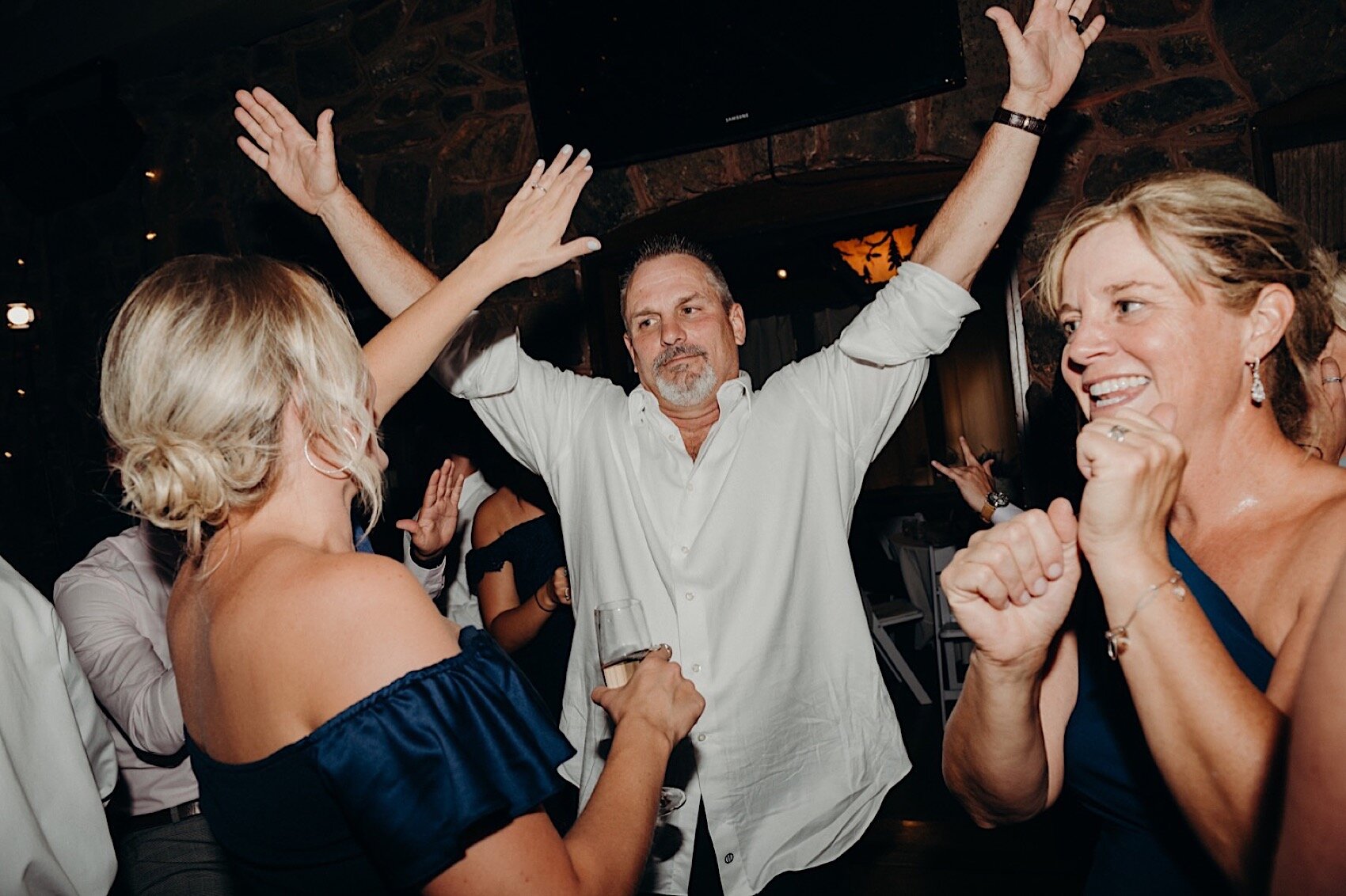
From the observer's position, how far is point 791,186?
3625 millimetres

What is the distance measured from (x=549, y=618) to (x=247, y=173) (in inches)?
121

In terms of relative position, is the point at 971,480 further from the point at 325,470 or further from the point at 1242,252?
the point at 325,470

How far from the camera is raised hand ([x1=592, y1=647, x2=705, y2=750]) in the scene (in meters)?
1.30

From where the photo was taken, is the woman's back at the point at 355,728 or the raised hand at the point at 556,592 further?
the raised hand at the point at 556,592

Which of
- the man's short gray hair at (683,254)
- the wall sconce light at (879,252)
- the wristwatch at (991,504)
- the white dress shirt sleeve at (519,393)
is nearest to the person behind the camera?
the white dress shirt sleeve at (519,393)

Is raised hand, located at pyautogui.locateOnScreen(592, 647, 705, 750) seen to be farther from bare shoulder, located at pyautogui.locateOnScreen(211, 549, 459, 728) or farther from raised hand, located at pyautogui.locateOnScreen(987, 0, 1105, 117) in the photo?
raised hand, located at pyautogui.locateOnScreen(987, 0, 1105, 117)

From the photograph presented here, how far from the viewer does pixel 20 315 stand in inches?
190

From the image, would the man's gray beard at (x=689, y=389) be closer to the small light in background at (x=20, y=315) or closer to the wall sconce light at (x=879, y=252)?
the wall sconce light at (x=879, y=252)

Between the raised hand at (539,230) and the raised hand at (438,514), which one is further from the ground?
the raised hand at (539,230)

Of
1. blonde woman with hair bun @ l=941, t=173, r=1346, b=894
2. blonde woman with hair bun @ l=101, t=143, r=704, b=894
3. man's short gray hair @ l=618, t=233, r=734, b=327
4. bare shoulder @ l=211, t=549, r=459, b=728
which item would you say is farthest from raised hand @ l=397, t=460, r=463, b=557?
blonde woman with hair bun @ l=941, t=173, r=1346, b=894

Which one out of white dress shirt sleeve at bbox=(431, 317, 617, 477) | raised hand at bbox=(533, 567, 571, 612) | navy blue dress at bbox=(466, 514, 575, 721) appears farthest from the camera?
navy blue dress at bbox=(466, 514, 575, 721)

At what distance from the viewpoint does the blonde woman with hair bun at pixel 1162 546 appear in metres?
0.99

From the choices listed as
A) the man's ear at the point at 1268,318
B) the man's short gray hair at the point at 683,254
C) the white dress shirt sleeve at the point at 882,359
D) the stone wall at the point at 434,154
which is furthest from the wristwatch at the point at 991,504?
the man's ear at the point at 1268,318

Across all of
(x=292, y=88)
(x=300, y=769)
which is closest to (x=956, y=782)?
(x=300, y=769)
